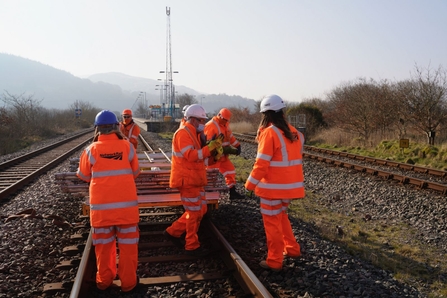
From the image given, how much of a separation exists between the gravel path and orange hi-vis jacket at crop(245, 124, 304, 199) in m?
0.88

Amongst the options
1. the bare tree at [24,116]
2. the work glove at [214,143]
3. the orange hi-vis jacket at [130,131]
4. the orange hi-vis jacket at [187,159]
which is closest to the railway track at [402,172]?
the work glove at [214,143]

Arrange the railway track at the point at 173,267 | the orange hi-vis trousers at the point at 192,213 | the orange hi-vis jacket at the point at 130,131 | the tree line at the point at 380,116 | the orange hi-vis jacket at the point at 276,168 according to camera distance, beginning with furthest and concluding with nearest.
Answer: the tree line at the point at 380,116, the orange hi-vis jacket at the point at 130,131, the orange hi-vis trousers at the point at 192,213, the orange hi-vis jacket at the point at 276,168, the railway track at the point at 173,267

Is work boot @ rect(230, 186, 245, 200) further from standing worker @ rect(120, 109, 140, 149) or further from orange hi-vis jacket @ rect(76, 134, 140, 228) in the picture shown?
orange hi-vis jacket @ rect(76, 134, 140, 228)

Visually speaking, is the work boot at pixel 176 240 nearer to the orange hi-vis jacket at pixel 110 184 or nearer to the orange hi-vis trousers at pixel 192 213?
the orange hi-vis trousers at pixel 192 213

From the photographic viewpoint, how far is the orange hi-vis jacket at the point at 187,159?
4.98m

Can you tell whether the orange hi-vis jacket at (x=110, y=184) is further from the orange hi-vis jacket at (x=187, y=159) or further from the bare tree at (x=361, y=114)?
the bare tree at (x=361, y=114)

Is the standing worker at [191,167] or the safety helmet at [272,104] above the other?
the safety helmet at [272,104]

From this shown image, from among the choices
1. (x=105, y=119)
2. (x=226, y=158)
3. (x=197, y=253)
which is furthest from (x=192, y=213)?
(x=226, y=158)

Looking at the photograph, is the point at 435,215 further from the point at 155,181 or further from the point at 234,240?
the point at 155,181

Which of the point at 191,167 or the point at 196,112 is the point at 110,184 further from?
the point at 196,112

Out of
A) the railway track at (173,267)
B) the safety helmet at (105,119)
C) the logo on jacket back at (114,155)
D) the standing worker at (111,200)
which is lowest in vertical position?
the railway track at (173,267)

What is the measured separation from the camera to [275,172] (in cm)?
458

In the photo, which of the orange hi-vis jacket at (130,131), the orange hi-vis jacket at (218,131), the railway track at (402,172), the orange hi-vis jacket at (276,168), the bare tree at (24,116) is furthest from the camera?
the bare tree at (24,116)

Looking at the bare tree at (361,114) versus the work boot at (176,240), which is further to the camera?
the bare tree at (361,114)
